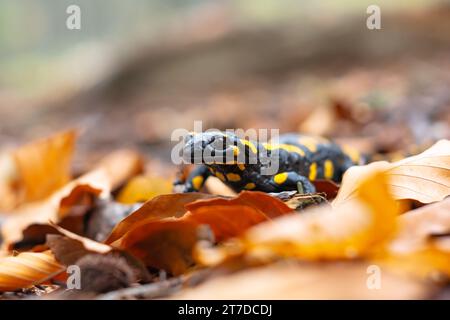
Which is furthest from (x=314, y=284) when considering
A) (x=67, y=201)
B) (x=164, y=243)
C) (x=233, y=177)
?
(x=67, y=201)

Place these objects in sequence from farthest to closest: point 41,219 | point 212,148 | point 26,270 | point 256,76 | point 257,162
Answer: point 256,76 < point 41,219 < point 257,162 < point 212,148 < point 26,270

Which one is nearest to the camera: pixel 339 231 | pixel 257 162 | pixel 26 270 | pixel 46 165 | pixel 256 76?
pixel 339 231

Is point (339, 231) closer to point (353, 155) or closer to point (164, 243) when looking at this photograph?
point (164, 243)

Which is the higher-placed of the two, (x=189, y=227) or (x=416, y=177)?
(x=416, y=177)

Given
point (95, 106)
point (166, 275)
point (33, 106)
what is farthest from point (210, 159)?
point (33, 106)

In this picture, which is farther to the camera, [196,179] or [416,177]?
[196,179]

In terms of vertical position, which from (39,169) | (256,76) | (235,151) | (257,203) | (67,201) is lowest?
(67,201)
